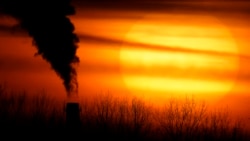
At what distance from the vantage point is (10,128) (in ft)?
147

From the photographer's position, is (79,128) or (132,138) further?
(132,138)

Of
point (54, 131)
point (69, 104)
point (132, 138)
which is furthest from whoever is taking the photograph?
point (132, 138)

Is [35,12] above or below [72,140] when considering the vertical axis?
above

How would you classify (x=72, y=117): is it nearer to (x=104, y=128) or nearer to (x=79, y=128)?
(x=79, y=128)

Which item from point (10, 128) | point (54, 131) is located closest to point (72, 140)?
point (54, 131)

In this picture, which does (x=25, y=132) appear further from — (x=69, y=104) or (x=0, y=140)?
(x=69, y=104)

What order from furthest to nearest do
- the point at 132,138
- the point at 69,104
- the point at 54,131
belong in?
1. the point at 132,138
2. the point at 54,131
3. the point at 69,104

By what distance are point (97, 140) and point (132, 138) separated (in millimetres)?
2319

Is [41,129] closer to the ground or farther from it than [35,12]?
closer to the ground

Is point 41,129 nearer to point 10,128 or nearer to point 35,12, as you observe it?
point 10,128

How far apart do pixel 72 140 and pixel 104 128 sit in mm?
14493

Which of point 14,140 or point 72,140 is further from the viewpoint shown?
point 14,140

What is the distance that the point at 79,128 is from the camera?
30.0 metres

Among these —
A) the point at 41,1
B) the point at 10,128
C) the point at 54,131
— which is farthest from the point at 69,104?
the point at 10,128
